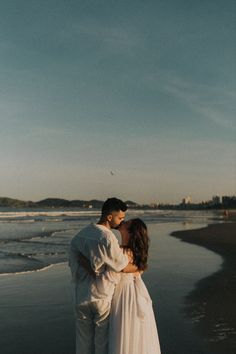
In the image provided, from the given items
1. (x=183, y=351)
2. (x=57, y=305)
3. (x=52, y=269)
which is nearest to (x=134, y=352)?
(x=183, y=351)

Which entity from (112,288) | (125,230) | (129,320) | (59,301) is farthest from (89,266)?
(59,301)

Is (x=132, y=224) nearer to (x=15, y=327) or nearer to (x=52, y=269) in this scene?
(x=15, y=327)

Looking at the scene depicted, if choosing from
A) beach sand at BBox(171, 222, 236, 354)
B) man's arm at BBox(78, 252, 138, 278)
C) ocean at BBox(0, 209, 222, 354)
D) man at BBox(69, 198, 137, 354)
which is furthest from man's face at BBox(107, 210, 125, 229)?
beach sand at BBox(171, 222, 236, 354)

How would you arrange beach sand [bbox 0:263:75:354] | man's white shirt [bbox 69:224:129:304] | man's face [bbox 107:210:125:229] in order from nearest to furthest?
man's white shirt [bbox 69:224:129:304]
man's face [bbox 107:210:125:229]
beach sand [bbox 0:263:75:354]

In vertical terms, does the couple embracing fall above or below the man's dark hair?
below

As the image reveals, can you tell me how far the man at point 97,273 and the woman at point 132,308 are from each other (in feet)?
0.25

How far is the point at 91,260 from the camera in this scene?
3545 mm

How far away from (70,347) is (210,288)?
176 inches

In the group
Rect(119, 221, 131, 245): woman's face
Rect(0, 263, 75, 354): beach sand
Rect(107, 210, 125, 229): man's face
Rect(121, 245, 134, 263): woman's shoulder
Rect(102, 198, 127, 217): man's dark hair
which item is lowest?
Rect(0, 263, 75, 354): beach sand

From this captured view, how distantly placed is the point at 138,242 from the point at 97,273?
0.45m

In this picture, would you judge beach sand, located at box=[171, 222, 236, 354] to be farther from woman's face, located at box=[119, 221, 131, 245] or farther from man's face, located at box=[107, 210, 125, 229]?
man's face, located at box=[107, 210, 125, 229]

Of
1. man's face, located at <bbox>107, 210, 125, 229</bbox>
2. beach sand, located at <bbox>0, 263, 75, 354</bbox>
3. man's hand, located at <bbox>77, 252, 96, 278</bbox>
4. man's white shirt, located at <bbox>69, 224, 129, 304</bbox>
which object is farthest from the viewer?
beach sand, located at <bbox>0, 263, 75, 354</bbox>

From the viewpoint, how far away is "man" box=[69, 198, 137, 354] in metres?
3.51

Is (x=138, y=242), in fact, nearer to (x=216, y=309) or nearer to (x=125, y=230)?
(x=125, y=230)
